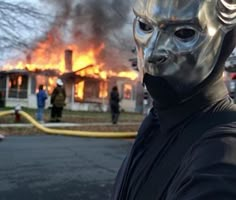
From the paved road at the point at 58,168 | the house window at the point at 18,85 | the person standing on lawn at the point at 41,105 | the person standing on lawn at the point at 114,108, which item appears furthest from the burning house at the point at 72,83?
the paved road at the point at 58,168

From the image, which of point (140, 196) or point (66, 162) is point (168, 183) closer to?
point (140, 196)

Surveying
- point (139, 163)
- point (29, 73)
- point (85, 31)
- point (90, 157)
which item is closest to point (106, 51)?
point (85, 31)

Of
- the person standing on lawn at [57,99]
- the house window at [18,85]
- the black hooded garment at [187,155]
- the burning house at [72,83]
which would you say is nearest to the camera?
the black hooded garment at [187,155]

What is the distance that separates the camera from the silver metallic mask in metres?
0.91

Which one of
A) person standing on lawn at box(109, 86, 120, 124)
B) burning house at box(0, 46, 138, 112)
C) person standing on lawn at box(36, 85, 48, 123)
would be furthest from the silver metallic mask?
burning house at box(0, 46, 138, 112)

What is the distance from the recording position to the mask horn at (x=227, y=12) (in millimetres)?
928

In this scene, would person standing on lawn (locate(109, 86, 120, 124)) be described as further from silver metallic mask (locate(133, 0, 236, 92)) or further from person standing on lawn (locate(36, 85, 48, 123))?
silver metallic mask (locate(133, 0, 236, 92))

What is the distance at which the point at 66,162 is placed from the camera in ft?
25.9

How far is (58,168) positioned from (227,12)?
21.6 feet

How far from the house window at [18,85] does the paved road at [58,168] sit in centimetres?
2820

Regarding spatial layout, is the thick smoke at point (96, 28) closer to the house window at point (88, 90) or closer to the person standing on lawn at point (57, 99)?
the house window at point (88, 90)

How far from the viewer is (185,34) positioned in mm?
919

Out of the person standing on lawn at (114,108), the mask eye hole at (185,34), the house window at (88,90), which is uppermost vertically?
the house window at (88,90)

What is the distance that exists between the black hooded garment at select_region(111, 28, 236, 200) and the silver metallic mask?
0.12ft
